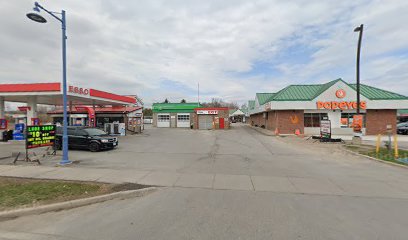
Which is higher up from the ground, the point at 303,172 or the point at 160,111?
the point at 160,111

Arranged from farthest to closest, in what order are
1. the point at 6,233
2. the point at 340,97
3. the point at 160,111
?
the point at 160,111, the point at 340,97, the point at 6,233

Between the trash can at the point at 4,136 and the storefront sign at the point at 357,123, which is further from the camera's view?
the trash can at the point at 4,136

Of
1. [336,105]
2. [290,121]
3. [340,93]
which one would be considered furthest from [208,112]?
[340,93]

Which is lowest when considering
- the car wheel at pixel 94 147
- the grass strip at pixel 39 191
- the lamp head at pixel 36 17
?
the grass strip at pixel 39 191

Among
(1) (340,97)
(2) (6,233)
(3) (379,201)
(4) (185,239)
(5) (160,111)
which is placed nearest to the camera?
(4) (185,239)

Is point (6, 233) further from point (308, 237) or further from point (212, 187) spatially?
point (308, 237)

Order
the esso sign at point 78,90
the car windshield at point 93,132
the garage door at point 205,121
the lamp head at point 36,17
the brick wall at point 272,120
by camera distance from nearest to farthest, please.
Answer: the lamp head at point 36,17
the car windshield at point 93,132
the esso sign at point 78,90
the brick wall at point 272,120
the garage door at point 205,121

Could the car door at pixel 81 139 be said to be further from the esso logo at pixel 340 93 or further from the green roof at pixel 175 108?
the green roof at pixel 175 108

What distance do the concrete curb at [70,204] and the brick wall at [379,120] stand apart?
28289mm

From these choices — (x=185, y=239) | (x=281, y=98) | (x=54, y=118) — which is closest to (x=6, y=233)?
(x=185, y=239)

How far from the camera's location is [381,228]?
13.6 feet

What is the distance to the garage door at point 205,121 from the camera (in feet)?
123

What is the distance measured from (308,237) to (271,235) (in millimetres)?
624

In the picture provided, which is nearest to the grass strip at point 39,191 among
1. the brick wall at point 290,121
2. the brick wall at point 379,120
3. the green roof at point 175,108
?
the brick wall at point 290,121
